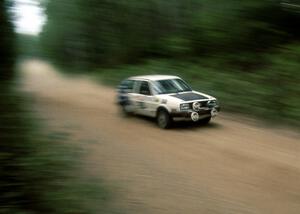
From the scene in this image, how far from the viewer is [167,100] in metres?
2.91

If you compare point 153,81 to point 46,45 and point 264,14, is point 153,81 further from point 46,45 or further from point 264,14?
point 264,14

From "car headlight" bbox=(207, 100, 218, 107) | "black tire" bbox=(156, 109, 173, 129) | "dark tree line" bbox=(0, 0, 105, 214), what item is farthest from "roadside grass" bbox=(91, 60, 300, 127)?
"dark tree line" bbox=(0, 0, 105, 214)

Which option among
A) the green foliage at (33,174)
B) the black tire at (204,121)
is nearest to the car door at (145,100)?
the black tire at (204,121)

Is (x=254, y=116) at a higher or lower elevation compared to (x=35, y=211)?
higher

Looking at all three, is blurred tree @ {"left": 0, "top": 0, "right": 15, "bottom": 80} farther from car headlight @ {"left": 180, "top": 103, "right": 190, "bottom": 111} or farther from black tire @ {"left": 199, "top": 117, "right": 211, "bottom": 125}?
black tire @ {"left": 199, "top": 117, "right": 211, "bottom": 125}

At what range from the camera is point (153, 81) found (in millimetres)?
3027

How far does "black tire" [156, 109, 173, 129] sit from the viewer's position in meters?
2.93

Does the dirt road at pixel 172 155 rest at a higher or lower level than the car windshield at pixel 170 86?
lower

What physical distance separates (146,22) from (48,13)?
2.55 ft

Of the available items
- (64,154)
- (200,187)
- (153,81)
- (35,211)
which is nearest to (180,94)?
(153,81)

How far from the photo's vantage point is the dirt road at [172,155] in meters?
2.78

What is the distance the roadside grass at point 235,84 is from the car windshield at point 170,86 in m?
0.06

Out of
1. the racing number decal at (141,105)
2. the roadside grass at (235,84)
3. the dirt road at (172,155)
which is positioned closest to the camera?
the dirt road at (172,155)

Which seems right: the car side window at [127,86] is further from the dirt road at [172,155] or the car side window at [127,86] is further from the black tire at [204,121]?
the black tire at [204,121]
